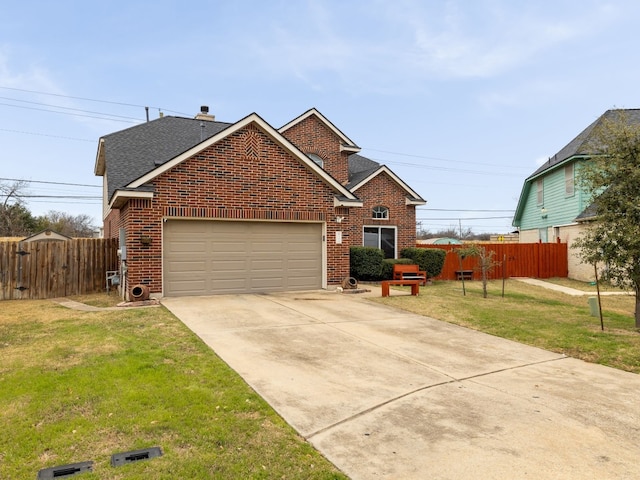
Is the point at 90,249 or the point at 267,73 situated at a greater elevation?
the point at 267,73

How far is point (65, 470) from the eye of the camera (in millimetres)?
3127

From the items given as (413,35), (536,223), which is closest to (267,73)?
(413,35)

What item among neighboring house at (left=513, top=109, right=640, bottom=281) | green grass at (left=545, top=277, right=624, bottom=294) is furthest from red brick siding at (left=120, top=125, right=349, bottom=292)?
neighboring house at (left=513, top=109, right=640, bottom=281)

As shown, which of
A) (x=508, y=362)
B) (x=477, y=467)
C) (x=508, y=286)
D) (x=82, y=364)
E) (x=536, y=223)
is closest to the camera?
(x=477, y=467)

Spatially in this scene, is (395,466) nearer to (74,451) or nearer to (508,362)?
(74,451)

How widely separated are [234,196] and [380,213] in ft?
29.9

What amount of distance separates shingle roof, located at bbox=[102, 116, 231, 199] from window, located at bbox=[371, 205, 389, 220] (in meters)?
7.72

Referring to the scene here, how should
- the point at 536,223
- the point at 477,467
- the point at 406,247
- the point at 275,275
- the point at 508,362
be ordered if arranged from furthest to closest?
the point at 536,223 → the point at 406,247 → the point at 275,275 → the point at 508,362 → the point at 477,467

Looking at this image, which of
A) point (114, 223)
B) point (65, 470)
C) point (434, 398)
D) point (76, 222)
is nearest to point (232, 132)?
point (114, 223)

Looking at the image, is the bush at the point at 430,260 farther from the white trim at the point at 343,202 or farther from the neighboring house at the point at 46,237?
the neighboring house at the point at 46,237

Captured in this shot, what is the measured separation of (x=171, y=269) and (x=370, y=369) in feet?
25.8

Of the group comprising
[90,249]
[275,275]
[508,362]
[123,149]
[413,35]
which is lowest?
[508,362]

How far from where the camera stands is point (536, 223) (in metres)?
25.6

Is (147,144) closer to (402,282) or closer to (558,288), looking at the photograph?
(402,282)
